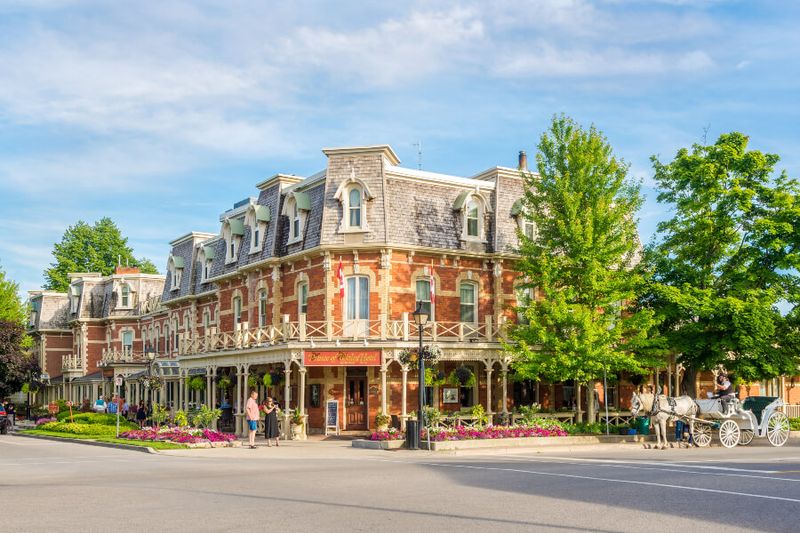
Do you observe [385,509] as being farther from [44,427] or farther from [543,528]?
[44,427]

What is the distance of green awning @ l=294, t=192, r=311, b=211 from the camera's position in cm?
3488

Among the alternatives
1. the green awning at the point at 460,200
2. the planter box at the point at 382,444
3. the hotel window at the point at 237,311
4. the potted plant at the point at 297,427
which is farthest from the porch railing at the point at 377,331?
the planter box at the point at 382,444

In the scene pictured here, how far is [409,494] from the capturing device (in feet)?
43.5

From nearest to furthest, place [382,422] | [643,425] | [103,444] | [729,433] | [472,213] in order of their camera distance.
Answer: [729,433]
[103,444]
[382,422]
[643,425]
[472,213]

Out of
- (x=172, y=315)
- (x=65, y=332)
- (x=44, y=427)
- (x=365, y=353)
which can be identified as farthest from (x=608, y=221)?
(x=65, y=332)

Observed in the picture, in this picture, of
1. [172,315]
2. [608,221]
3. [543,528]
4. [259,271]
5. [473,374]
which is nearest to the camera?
[543,528]

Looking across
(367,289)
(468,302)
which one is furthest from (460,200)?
(367,289)

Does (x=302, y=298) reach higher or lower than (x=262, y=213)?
lower

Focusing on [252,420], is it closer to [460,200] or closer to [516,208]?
[460,200]

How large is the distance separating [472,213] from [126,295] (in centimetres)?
3587

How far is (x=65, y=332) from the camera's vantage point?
2717 inches

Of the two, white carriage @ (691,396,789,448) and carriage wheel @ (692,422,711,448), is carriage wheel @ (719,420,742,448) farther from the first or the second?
carriage wheel @ (692,422,711,448)

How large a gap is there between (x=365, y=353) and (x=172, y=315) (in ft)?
79.1

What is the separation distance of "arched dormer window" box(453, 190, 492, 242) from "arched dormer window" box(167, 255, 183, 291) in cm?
2084
